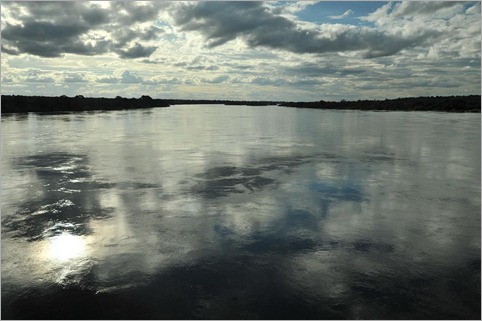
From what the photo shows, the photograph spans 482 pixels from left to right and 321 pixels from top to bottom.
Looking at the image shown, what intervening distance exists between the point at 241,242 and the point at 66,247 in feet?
11.1

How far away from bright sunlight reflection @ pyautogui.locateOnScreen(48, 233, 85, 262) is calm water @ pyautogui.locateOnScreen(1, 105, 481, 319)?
0.12ft

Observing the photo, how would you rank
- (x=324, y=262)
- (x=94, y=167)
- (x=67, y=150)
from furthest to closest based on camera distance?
(x=67, y=150), (x=94, y=167), (x=324, y=262)

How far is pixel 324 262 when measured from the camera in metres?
6.58

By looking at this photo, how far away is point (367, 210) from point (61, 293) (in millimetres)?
7193

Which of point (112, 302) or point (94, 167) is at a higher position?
point (94, 167)

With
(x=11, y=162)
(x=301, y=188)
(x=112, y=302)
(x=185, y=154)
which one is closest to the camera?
(x=112, y=302)

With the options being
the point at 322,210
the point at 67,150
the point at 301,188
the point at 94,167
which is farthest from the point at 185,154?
the point at 322,210

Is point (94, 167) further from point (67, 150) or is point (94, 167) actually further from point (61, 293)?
point (61, 293)

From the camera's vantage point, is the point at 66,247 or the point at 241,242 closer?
the point at 66,247

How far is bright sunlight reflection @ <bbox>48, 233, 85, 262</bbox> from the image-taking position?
22.5 feet

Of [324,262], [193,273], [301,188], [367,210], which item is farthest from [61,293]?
[301,188]

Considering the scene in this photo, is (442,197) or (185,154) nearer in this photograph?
(442,197)

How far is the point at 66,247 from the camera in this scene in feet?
23.8

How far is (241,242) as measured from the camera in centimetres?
750
